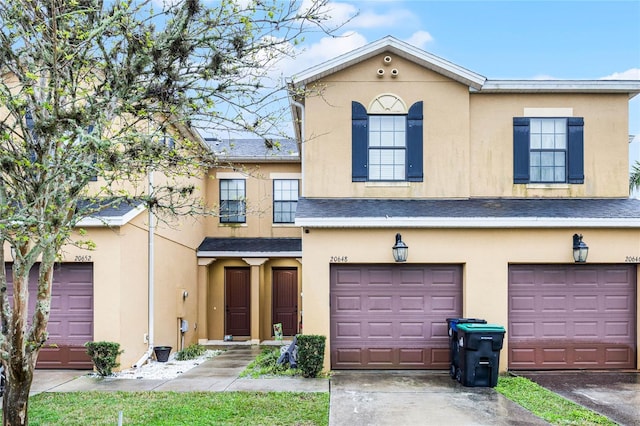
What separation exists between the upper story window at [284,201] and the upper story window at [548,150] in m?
7.57

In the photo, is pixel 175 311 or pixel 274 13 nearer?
pixel 274 13

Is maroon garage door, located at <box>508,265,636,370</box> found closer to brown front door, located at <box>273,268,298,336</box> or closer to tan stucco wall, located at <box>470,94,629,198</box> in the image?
tan stucco wall, located at <box>470,94,629,198</box>

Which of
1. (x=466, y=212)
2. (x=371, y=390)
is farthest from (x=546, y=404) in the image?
(x=466, y=212)

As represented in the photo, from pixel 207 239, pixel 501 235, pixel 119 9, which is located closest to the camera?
pixel 119 9

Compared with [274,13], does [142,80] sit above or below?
below

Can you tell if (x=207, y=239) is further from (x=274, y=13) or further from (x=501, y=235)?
(x=274, y=13)

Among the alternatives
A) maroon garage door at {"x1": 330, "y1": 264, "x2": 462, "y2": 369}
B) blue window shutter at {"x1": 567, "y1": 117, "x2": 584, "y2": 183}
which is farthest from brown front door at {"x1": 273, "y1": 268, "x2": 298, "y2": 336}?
blue window shutter at {"x1": 567, "y1": 117, "x2": 584, "y2": 183}

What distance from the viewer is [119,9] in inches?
242

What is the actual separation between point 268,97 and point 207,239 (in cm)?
1148

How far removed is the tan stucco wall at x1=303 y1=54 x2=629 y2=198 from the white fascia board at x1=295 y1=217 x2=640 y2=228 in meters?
1.49

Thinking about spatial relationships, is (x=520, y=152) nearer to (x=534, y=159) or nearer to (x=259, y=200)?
(x=534, y=159)

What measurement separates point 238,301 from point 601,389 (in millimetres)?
10898

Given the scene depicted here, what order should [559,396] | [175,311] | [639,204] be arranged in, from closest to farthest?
[559,396] < [639,204] < [175,311]

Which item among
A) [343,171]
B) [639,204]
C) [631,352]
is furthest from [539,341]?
[343,171]
